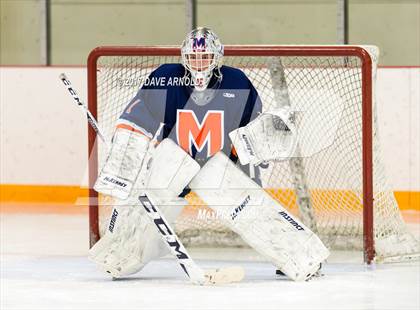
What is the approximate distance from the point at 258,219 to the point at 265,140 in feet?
1.04

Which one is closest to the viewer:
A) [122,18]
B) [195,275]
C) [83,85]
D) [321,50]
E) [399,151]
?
[195,275]

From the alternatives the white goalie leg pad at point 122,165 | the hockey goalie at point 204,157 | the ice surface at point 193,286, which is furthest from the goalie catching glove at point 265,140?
the ice surface at point 193,286

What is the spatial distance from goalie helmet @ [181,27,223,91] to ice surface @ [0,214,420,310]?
832 millimetres

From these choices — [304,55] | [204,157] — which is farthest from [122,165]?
[304,55]

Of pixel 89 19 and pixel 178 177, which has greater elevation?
pixel 89 19

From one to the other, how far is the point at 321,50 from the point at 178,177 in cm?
97

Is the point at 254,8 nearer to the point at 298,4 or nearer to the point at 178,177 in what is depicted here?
the point at 298,4

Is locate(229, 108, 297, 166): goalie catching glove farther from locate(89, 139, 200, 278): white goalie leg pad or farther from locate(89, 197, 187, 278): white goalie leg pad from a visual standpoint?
locate(89, 197, 187, 278): white goalie leg pad

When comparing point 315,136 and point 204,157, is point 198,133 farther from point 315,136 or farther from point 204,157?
point 315,136

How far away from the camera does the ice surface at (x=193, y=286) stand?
229 inches

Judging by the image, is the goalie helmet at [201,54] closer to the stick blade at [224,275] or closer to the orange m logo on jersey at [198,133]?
the orange m logo on jersey at [198,133]

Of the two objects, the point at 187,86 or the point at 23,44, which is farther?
the point at 23,44

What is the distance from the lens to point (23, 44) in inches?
402

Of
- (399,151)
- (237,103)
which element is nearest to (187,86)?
(237,103)
